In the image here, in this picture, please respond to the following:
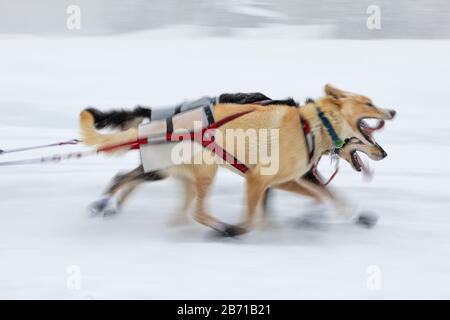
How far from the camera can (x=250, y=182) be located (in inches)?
148

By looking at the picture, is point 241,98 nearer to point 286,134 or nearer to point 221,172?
point 286,134

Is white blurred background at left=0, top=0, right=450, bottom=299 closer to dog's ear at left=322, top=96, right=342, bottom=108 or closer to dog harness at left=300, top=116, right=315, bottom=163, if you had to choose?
dog harness at left=300, top=116, right=315, bottom=163

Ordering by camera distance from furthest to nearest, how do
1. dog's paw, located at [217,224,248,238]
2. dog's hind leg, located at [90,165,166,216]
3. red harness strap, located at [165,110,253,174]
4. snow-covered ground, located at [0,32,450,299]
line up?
dog's hind leg, located at [90,165,166,216], dog's paw, located at [217,224,248,238], red harness strap, located at [165,110,253,174], snow-covered ground, located at [0,32,450,299]

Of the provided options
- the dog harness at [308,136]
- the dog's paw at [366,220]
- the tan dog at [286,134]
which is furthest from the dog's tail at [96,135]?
the dog's paw at [366,220]

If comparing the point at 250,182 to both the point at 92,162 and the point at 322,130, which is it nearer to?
the point at 322,130

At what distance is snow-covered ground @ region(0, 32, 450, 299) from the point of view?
139 inches

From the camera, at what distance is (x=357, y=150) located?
12.9 ft

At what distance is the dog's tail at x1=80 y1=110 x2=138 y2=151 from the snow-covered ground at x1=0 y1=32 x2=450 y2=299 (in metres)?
0.44

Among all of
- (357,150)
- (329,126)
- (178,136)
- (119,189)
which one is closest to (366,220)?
(357,150)

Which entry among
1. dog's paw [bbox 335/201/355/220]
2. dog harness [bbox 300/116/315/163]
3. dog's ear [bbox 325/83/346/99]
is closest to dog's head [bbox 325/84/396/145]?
dog's ear [bbox 325/83/346/99]

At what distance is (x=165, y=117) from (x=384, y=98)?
254 centimetres

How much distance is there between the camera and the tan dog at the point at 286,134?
3748 millimetres
